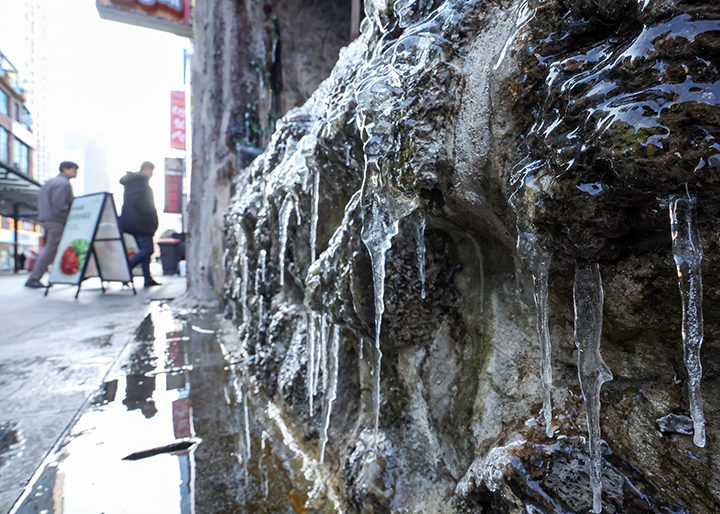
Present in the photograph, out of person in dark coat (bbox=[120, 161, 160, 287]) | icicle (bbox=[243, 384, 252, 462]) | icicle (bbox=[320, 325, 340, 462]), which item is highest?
person in dark coat (bbox=[120, 161, 160, 287])

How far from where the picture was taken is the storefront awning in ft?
39.5

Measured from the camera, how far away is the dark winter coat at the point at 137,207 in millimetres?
7074

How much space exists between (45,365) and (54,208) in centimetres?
526

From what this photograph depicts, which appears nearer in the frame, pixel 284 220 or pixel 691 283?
pixel 691 283

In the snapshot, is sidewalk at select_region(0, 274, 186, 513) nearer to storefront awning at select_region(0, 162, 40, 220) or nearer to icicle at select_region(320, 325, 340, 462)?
icicle at select_region(320, 325, 340, 462)

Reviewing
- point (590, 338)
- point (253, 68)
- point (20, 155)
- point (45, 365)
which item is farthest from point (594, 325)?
point (20, 155)

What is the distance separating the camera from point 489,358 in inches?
48.9

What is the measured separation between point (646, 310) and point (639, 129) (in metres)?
0.39

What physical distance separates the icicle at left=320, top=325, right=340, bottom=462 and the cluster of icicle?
1030mm

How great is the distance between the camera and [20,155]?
2331 cm

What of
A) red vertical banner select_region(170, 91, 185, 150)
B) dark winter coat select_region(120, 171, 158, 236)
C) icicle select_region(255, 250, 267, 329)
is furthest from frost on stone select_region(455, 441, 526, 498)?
red vertical banner select_region(170, 91, 185, 150)

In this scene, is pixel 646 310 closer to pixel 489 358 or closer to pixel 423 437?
pixel 489 358

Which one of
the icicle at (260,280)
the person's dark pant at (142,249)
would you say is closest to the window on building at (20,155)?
the person's dark pant at (142,249)

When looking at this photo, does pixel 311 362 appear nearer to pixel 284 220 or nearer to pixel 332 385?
pixel 332 385
